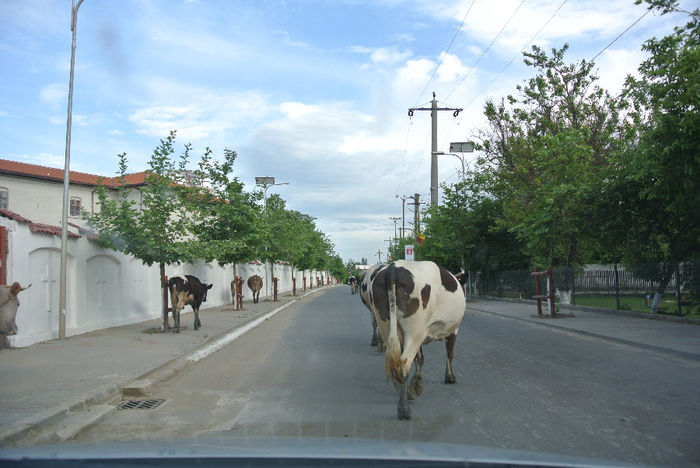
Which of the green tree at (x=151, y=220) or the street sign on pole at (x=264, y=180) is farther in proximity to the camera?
the street sign on pole at (x=264, y=180)

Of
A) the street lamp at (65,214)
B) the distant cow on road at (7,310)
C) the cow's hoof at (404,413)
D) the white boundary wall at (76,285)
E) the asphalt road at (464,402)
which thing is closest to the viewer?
the asphalt road at (464,402)

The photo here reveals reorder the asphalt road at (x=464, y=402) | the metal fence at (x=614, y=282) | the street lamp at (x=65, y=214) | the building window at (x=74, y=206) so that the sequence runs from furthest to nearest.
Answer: the building window at (x=74, y=206) < the metal fence at (x=614, y=282) < the street lamp at (x=65, y=214) < the asphalt road at (x=464, y=402)

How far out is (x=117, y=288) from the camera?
1728 cm

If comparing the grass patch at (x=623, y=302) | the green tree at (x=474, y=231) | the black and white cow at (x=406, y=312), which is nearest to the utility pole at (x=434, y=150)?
the green tree at (x=474, y=231)

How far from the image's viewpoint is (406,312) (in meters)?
6.45

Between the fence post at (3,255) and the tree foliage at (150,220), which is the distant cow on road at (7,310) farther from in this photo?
the tree foliage at (150,220)

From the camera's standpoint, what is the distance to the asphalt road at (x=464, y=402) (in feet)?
17.6

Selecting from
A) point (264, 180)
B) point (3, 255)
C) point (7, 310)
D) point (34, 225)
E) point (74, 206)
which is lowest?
point (7, 310)

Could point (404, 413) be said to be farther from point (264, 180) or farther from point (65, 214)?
point (264, 180)

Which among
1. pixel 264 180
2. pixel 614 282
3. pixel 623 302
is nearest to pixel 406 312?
pixel 614 282

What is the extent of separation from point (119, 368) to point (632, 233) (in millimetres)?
16875

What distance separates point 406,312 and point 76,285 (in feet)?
36.6

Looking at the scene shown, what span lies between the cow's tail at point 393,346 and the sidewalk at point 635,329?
23.0ft

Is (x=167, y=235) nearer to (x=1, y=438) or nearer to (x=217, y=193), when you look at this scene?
(x=217, y=193)
